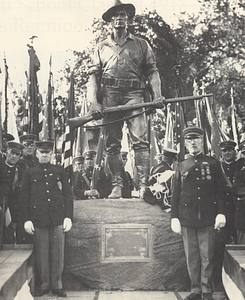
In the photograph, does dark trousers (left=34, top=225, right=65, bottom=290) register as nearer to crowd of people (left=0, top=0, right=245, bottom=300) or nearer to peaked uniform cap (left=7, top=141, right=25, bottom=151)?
crowd of people (left=0, top=0, right=245, bottom=300)

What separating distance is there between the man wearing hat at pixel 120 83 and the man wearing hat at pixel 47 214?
82 cm

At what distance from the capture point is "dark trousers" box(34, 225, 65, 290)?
5086 millimetres

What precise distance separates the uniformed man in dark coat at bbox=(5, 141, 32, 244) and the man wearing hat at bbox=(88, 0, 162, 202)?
117cm

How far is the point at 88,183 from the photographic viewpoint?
267 inches

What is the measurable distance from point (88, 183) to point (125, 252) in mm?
A: 1634

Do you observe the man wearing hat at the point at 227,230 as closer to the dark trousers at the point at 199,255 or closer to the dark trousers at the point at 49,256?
the dark trousers at the point at 199,255

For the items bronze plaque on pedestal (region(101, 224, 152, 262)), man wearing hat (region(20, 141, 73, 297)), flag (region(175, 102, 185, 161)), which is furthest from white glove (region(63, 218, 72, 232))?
Result: flag (region(175, 102, 185, 161))

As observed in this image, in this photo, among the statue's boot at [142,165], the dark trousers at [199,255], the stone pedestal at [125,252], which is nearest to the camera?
the dark trousers at [199,255]

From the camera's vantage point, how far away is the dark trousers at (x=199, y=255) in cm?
489

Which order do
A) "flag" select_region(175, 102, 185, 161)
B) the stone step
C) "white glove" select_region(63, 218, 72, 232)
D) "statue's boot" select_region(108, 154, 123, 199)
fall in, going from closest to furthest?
the stone step
"white glove" select_region(63, 218, 72, 232)
"statue's boot" select_region(108, 154, 123, 199)
"flag" select_region(175, 102, 185, 161)

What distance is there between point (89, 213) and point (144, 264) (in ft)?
3.00

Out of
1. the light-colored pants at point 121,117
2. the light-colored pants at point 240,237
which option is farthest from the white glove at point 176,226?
the light-colored pants at point 121,117

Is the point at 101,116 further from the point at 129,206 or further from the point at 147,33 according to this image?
the point at 147,33

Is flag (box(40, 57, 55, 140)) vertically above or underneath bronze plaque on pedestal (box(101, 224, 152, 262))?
above
